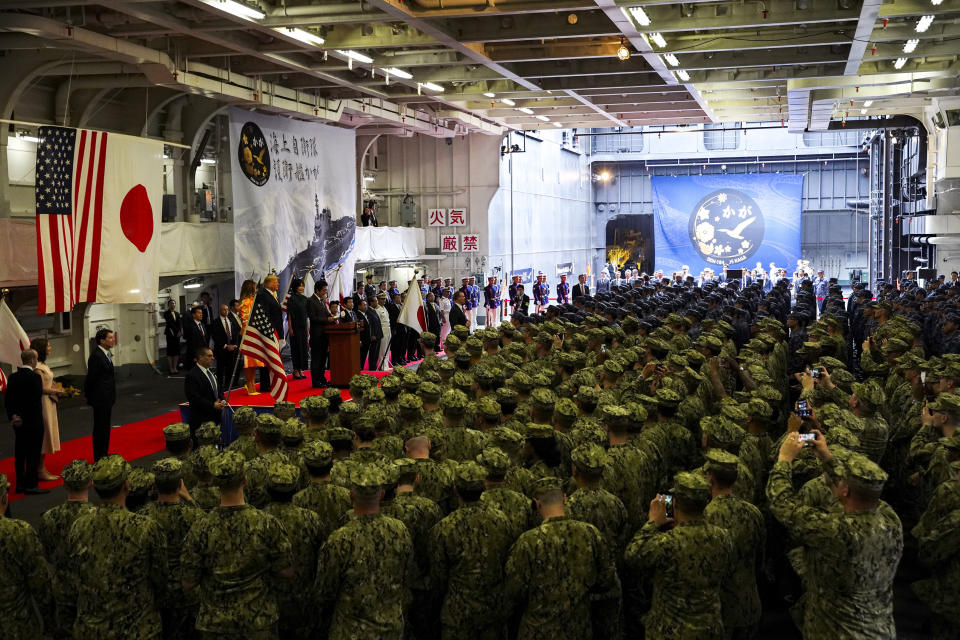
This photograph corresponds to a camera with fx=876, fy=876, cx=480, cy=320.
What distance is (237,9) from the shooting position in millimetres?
9164

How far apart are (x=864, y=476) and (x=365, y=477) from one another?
2143 mm

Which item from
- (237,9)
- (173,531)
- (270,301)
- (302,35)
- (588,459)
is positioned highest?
(302,35)

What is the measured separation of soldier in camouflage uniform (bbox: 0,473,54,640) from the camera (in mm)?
3973

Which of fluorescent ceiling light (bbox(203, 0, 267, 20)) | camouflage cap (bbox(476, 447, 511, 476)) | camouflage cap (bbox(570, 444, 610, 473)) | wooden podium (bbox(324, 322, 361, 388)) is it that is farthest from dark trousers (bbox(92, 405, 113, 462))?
camouflage cap (bbox(570, 444, 610, 473))

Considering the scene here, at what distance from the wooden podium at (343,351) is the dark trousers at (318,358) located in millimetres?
268

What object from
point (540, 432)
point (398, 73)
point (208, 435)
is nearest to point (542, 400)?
point (540, 432)

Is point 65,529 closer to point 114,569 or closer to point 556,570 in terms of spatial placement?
point 114,569

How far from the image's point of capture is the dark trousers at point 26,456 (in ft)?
25.7

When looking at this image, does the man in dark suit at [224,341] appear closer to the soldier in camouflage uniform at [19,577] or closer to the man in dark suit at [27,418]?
the man in dark suit at [27,418]

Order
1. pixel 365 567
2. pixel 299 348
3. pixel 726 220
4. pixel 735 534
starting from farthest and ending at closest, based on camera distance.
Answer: pixel 726 220 < pixel 299 348 < pixel 735 534 < pixel 365 567

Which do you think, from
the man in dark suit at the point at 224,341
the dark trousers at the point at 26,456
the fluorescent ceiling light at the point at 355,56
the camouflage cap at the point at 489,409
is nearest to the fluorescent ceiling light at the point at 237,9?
the fluorescent ceiling light at the point at 355,56

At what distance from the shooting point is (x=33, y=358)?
7941 mm

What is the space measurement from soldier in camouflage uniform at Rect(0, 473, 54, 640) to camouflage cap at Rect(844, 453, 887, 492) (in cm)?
366

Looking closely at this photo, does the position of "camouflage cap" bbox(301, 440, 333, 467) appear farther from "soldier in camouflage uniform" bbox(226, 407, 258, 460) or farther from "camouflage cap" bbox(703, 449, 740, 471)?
"camouflage cap" bbox(703, 449, 740, 471)
